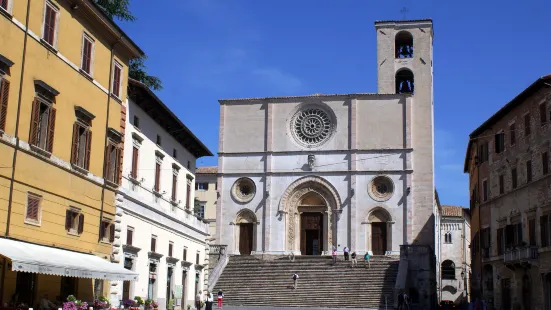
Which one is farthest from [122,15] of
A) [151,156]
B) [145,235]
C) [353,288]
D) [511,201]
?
[511,201]

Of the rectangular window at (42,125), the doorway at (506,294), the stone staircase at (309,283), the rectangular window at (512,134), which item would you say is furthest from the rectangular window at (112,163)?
the doorway at (506,294)

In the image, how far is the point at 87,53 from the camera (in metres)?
21.8

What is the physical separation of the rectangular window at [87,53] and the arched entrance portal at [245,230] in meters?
29.3

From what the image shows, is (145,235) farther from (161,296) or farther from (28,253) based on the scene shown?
(28,253)

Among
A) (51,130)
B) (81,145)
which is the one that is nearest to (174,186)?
(81,145)

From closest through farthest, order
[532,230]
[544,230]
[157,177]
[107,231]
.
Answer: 1. [107,231]
2. [157,177]
3. [544,230]
4. [532,230]

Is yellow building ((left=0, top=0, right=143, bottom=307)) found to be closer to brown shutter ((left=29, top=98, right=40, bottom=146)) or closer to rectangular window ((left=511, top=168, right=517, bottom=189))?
brown shutter ((left=29, top=98, right=40, bottom=146))

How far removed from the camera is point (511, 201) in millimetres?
38250

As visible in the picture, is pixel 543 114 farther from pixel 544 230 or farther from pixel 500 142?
pixel 500 142

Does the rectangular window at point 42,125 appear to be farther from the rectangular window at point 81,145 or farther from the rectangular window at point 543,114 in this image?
the rectangular window at point 543,114

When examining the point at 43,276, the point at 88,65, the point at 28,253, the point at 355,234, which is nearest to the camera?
the point at 28,253

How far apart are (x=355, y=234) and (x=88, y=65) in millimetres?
29562

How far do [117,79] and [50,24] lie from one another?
5.16 m

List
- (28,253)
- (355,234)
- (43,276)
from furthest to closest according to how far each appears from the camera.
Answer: (355,234), (43,276), (28,253)
